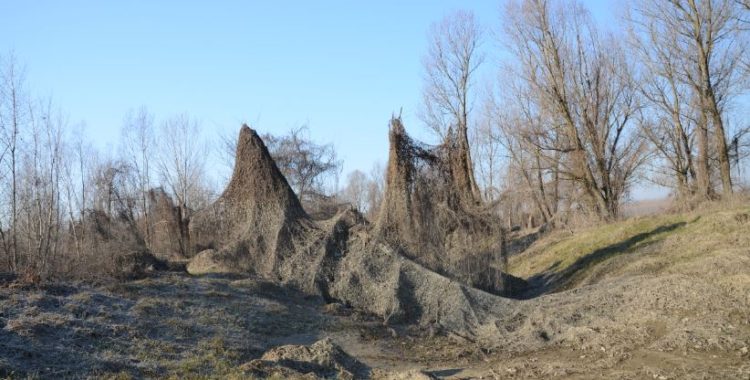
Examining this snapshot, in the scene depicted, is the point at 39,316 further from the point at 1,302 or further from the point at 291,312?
the point at 291,312

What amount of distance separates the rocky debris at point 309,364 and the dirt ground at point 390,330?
45mm

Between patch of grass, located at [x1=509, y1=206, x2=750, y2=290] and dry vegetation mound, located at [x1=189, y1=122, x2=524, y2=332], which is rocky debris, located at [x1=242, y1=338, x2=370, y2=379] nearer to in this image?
dry vegetation mound, located at [x1=189, y1=122, x2=524, y2=332]

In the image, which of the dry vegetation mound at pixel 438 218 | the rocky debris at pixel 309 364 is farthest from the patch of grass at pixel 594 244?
the rocky debris at pixel 309 364

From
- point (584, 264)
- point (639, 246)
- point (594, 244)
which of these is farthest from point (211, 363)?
point (594, 244)

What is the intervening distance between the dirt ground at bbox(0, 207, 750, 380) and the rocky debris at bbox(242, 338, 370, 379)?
5 cm

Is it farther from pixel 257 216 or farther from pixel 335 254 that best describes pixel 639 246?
pixel 257 216

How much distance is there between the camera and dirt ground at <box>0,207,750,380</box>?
348 inches

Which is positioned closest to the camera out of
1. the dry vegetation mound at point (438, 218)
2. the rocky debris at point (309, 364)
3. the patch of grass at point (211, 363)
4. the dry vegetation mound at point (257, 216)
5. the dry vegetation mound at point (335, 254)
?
the patch of grass at point (211, 363)

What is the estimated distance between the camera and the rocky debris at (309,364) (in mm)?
8742

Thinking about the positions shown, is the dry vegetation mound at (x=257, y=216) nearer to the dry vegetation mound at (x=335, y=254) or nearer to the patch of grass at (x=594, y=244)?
the dry vegetation mound at (x=335, y=254)

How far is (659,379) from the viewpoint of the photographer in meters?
8.27

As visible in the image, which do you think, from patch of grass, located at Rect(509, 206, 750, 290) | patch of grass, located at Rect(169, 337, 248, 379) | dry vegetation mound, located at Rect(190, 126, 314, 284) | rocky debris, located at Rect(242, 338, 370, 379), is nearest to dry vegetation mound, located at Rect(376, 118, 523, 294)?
dry vegetation mound, located at Rect(190, 126, 314, 284)

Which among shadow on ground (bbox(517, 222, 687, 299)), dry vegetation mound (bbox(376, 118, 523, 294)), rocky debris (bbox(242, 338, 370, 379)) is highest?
dry vegetation mound (bbox(376, 118, 523, 294))

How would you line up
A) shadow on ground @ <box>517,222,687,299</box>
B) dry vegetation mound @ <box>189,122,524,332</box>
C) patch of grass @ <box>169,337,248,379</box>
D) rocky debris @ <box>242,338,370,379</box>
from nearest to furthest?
patch of grass @ <box>169,337,248,379</box>
rocky debris @ <box>242,338,370,379</box>
dry vegetation mound @ <box>189,122,524,332</box>
shadow on ground @ <box>517,222,687,299</box>
